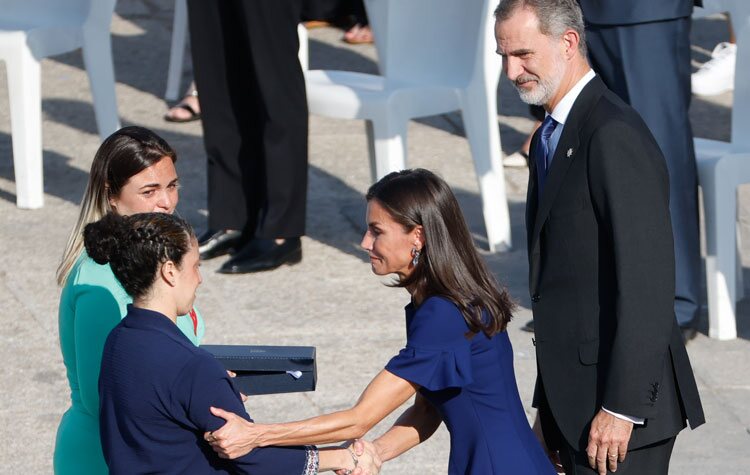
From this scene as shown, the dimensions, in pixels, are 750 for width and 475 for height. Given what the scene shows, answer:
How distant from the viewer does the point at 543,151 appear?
3.33 metres

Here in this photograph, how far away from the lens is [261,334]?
5738 millimetres

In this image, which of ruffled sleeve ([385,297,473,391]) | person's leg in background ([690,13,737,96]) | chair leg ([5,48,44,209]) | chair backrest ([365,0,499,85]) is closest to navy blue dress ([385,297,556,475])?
ruffled sleeve ([385,297,473,391])

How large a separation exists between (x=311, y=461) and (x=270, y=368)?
35cm

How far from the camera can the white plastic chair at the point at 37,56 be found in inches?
275

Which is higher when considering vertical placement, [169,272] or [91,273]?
[169,272]

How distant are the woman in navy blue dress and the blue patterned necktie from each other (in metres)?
0.32

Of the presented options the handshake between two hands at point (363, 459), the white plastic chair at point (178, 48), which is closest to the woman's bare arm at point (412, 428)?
the handshake between two hands at point (363, 459)

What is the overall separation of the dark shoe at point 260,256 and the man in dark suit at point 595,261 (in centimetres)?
312

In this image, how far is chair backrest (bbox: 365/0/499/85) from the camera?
672cm

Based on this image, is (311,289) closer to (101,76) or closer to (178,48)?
(101,76)

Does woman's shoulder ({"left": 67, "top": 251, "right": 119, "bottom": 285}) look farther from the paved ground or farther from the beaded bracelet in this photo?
the paved ground

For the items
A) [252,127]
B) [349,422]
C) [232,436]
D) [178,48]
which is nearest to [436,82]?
[252,127]

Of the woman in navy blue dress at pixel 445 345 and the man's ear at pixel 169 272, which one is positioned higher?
the man's ear at pixel 169 272

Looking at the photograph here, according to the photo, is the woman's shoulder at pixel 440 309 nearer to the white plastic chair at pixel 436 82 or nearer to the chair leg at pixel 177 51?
the white plastic chair at pixel 436 82
